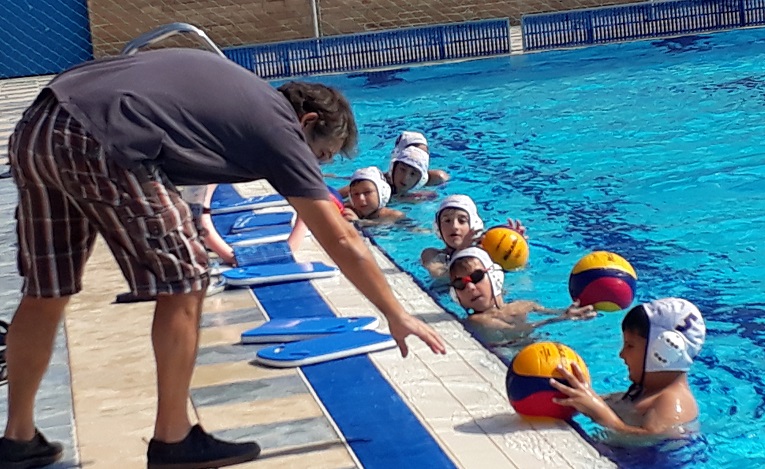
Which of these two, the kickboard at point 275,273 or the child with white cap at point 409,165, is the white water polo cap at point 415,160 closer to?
the child with white cap at point 409,165

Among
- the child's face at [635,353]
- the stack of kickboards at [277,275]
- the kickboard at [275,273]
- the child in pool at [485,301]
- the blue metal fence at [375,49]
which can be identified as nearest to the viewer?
the child's face at [635,353]

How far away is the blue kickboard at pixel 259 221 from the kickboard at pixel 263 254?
27.0 inches

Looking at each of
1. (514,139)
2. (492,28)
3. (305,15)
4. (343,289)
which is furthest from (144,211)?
(305,15)

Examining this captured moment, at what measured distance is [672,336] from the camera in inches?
192

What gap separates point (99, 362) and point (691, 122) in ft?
29.3

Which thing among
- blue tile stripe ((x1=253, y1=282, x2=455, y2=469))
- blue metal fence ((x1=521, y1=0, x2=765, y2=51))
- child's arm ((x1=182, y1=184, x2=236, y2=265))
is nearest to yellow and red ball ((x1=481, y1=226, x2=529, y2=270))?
child's arm ((x1=182, y1=184, x2=236, y2=265))

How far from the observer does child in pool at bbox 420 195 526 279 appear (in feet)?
25.9

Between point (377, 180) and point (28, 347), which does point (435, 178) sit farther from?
point (28, 347)

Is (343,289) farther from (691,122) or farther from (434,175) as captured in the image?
(691,122)

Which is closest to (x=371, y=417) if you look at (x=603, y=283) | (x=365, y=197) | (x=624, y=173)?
(x=603, y=283)

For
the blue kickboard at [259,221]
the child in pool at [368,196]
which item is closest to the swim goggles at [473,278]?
the blue kickboard at [259,221]

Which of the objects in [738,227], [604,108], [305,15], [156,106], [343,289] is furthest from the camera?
[305,15]

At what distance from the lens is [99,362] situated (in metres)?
5.79

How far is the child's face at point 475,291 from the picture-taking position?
6758 mm
